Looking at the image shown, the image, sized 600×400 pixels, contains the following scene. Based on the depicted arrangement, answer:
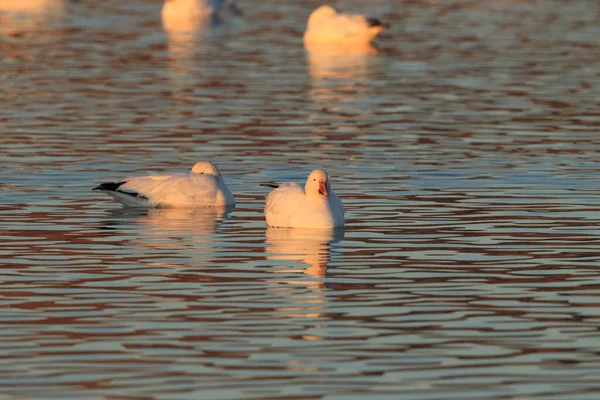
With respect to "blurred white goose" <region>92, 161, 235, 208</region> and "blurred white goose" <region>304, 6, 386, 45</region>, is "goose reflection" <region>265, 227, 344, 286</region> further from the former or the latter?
"blurred white goose" <region>304, 6, 386, 45</region>

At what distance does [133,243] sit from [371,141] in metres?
8.64

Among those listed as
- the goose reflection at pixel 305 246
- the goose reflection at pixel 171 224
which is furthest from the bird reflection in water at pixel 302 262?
the goose reflection at pixel 171 224

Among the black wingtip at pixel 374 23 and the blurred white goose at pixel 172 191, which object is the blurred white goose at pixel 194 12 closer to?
the black wingtip at pixel 374 23

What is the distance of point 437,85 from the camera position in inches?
1228

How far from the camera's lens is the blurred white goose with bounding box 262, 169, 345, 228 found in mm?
16000

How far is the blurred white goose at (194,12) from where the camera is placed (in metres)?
Answer: 46.2

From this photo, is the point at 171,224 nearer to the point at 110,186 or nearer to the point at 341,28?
the point at 110,186

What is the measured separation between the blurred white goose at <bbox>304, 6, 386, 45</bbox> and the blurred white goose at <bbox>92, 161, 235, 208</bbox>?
74.1 ft

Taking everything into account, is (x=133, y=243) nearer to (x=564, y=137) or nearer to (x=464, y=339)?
(x=464, y=339)

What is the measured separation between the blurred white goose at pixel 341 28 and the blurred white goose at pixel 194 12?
6151 millimetres

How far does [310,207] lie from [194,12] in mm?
32674

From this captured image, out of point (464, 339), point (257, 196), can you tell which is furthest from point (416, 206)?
point (464, 339)

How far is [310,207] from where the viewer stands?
16.1 meters

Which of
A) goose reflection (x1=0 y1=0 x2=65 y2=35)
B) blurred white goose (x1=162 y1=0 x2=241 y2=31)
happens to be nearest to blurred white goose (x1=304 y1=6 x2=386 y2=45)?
blurred white goose (x1=162 y1=0 x2=241 y2=31)
